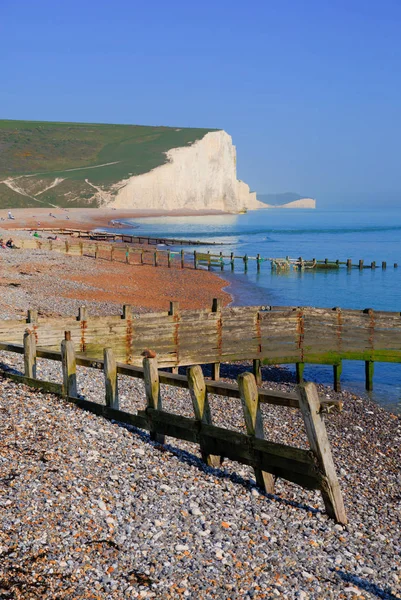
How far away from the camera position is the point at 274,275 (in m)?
60.8

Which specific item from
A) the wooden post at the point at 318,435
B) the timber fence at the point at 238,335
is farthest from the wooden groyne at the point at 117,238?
the wooden post at the point at 318,435

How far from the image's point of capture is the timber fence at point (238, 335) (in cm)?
1696

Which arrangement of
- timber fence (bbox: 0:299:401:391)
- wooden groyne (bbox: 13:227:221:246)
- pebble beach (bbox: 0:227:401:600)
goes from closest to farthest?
pebble beach (bbox: 0:227:401:600)
timber fence (bbox: 0:299:401:391)
wooden groyne (bbox: 13:227:221:246)

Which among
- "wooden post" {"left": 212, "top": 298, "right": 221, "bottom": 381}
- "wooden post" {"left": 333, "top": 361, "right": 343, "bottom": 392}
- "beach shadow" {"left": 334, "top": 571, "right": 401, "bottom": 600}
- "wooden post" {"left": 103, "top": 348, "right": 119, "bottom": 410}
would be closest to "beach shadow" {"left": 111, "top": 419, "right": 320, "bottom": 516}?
"wooden post" {"left": 103, "top": 348, "right": 119, "bottom": 410}

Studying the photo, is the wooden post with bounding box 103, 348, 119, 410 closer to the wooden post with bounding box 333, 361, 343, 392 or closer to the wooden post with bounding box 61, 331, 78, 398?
the wooden post with bounding box 61, 331, 78, 398

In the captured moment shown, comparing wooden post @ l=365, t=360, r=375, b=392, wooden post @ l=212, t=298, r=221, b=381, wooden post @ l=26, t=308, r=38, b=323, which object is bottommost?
wooden post @ l=365, t=360, r=375, b=392

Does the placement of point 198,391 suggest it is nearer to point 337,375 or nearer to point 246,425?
point 246,425

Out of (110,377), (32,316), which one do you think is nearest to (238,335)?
(32,316)

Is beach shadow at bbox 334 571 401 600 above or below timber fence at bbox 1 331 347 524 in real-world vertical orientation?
below

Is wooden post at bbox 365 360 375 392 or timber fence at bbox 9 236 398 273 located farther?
timber fence at bbox 9 236 398 273

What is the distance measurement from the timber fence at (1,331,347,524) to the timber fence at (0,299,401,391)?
490 centimetres

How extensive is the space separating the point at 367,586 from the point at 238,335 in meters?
11.7

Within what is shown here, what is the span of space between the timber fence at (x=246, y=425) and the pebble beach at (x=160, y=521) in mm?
243

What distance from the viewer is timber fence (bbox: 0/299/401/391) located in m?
17.0
